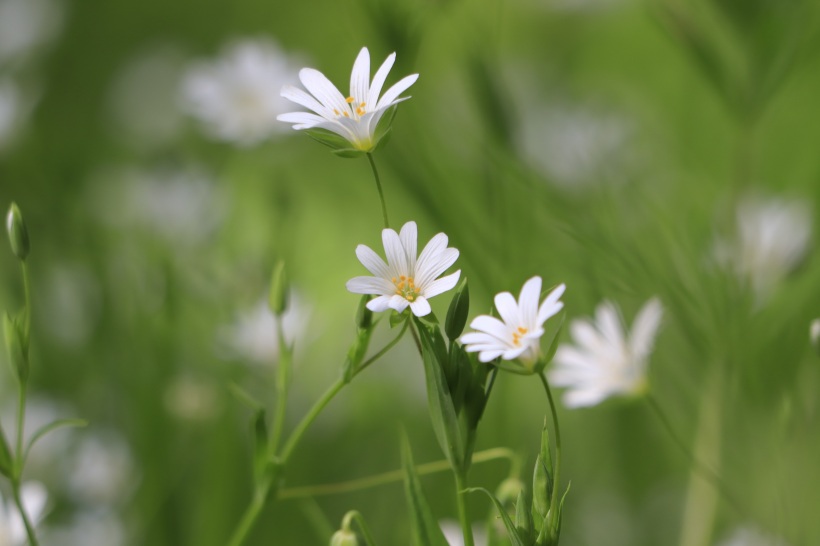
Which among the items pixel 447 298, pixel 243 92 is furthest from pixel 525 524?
pixel 447 298

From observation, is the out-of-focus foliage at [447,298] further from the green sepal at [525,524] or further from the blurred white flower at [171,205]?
the green sepal at [525,524]

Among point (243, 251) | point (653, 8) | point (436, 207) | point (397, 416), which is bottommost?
point (397, 416)

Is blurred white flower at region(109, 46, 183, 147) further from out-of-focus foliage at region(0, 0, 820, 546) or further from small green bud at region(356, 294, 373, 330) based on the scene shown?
small green bud at region(356, 294, 373, 330)

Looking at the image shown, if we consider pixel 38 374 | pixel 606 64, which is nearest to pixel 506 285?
pixel 38 374

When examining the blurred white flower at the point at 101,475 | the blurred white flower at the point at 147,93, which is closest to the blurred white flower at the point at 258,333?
the blurred white flower at the point at 101,475

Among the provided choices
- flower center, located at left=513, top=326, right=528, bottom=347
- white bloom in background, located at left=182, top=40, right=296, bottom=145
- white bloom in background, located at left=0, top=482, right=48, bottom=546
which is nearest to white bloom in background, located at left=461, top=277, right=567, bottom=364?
flower center, located at left=513, top=326, right=528, bottom=347

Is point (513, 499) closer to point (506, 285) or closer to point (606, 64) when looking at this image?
point (506, 285)
